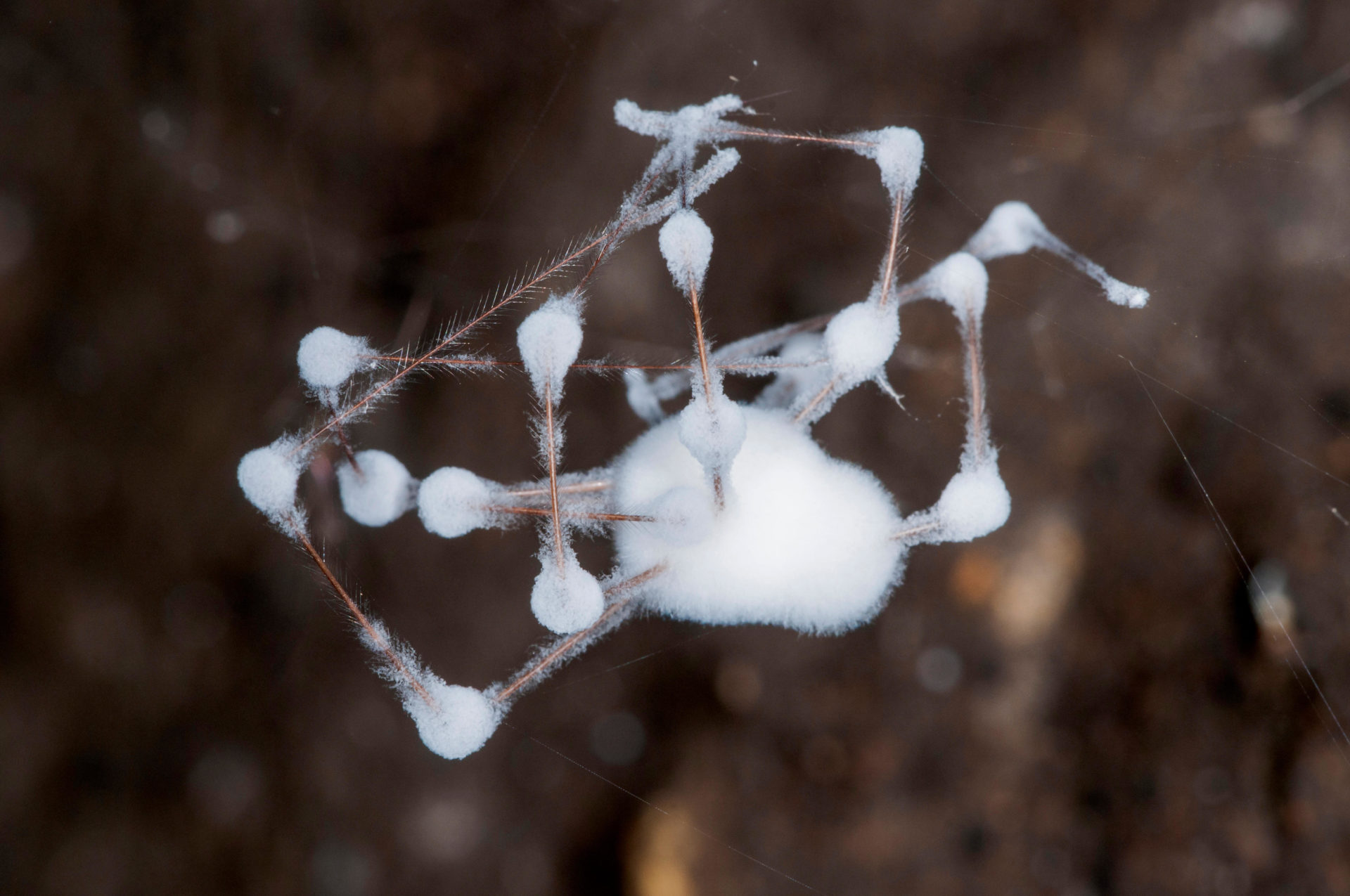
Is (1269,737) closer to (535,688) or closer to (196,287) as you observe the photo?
(535,688)

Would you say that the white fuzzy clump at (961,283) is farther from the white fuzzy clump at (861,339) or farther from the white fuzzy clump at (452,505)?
the white fuzzy clump at (452,505)

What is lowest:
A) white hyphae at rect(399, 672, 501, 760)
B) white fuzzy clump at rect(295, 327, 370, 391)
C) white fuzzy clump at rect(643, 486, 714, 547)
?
white hyphae at rect(399, 672, 501, 760)

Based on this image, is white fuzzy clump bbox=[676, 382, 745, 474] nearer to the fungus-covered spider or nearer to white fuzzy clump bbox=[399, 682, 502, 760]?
the fungus-covered spider

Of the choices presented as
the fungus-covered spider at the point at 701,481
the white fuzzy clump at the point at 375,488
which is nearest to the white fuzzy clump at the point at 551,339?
the fungus-covered spider at the point at 701,481

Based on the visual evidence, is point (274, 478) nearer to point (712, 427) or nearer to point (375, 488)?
point (375, 488)

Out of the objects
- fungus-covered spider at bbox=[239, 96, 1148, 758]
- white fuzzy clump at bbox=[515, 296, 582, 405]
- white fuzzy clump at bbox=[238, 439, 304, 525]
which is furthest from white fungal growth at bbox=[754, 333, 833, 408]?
white fuzzy clump at bbox=[238, 439, 304, 525]

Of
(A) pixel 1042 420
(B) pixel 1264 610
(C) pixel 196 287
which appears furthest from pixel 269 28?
(B) pixel 1264 610
